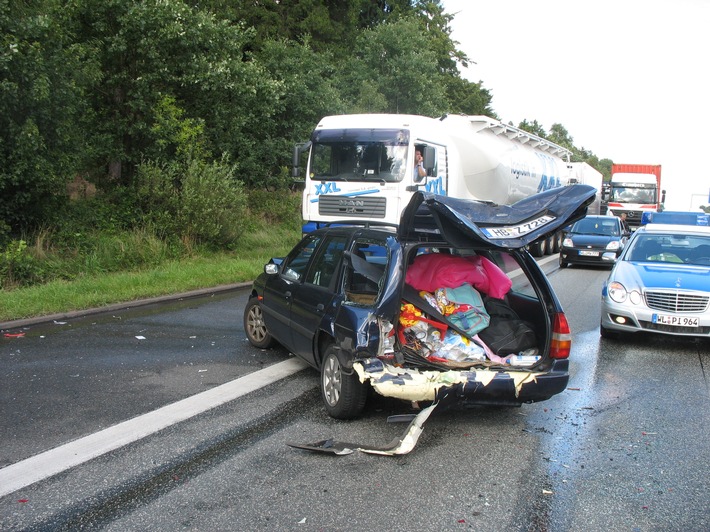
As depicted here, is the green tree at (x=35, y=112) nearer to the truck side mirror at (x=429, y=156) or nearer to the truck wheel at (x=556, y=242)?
the truck side mirror at (x=429, y=156)

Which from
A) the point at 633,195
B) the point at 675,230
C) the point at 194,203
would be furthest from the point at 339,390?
the point at 633,195

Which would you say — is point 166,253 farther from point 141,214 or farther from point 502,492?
point 502,492

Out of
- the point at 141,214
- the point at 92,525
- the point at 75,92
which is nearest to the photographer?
the point at 92,525

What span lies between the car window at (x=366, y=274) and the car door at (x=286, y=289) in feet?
2.73

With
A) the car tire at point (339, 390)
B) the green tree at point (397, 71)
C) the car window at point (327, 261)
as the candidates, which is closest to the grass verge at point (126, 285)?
the car window at point (327, 261)

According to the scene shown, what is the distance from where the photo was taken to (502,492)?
4.21 metres

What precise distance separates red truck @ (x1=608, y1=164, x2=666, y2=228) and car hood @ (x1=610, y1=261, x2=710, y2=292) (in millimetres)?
30488

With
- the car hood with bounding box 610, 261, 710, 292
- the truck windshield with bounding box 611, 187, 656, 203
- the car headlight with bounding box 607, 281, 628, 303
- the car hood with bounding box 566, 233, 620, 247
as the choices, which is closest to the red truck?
the truck windshield with bounding box 611, 187, 656, 203

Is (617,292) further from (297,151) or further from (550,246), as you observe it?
(550,246)

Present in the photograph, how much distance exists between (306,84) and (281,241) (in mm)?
7478

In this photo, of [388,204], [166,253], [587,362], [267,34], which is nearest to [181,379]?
[587,362]

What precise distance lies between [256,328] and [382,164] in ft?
22.8

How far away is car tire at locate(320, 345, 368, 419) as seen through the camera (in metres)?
5.33

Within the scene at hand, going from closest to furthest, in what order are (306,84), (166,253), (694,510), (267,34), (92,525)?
(92,525) → (694,510) → (166,253) → (306,84) → (267,34)
